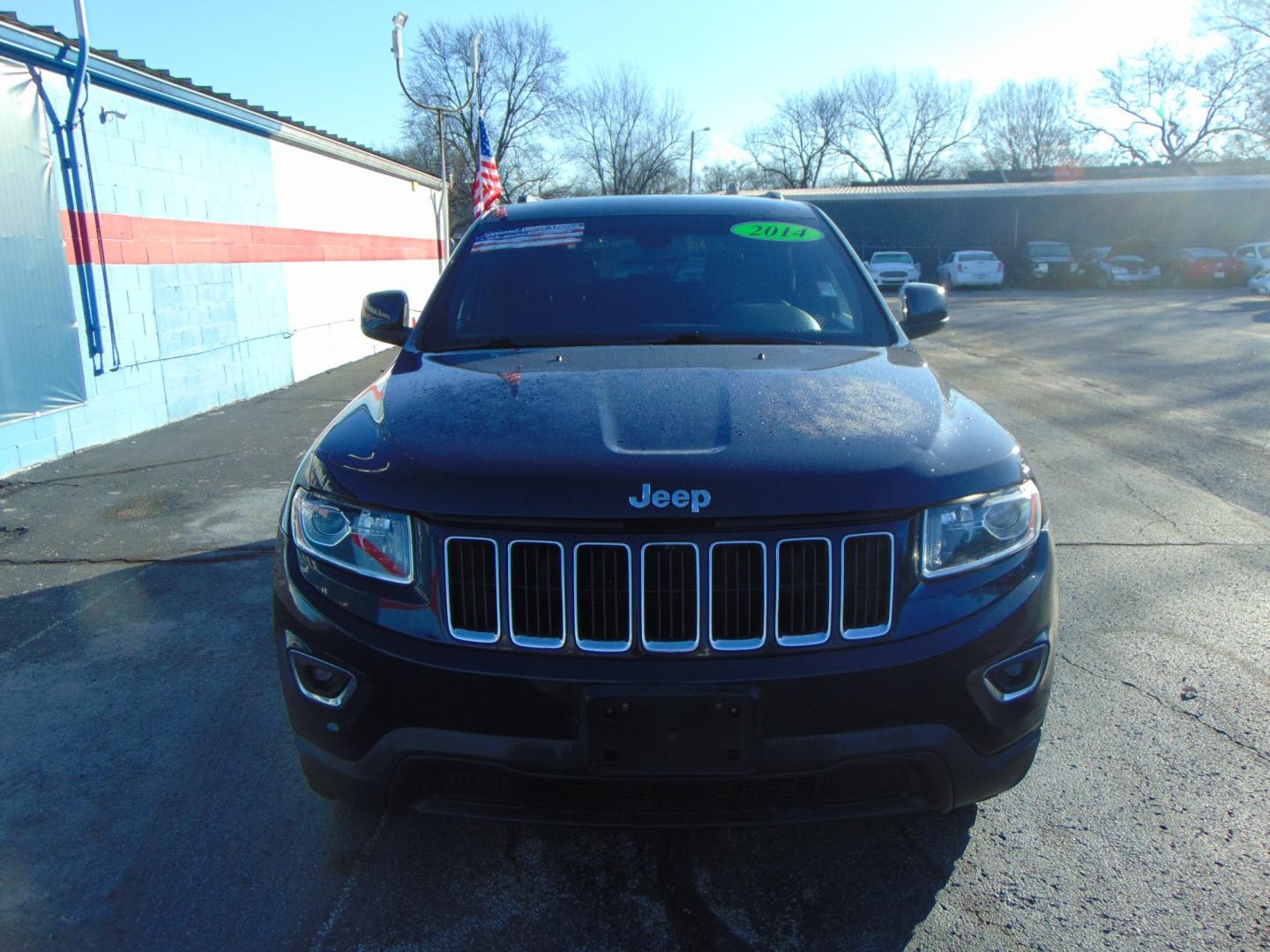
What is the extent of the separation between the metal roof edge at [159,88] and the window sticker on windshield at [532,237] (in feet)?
18.4

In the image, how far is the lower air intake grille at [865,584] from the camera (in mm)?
2164

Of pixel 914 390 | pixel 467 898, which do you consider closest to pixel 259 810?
pixel 467 898

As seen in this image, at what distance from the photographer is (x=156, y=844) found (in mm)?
2742

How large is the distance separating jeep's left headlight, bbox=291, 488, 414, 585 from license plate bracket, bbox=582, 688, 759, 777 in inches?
21.2

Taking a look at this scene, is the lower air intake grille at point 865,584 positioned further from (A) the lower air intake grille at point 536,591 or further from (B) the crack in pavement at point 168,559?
(B) the crack in pavement at point 168,559

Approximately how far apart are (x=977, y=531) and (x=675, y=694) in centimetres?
81

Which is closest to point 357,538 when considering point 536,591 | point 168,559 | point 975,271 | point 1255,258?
point 536,591

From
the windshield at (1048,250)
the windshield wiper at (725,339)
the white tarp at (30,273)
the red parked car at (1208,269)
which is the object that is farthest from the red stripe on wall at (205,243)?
the red parked car at (1208,269)

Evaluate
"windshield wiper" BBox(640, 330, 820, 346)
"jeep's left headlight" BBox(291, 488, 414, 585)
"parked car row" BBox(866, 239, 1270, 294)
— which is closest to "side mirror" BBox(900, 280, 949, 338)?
"windshield wiper" BBox(640, 330, 820, 346)

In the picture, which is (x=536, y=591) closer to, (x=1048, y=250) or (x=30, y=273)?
(x=30, y=273)

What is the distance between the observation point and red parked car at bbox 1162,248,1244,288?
102ft

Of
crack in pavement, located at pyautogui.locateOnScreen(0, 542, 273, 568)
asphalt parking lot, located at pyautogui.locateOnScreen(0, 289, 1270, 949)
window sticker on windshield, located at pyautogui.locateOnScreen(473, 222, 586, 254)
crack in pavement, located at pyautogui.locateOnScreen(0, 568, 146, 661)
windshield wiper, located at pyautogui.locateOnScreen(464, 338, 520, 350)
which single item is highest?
window sticker on windshield, located at pyautogui.locateOnScreen(473, 222, 586, 254)

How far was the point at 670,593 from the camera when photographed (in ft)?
7.05

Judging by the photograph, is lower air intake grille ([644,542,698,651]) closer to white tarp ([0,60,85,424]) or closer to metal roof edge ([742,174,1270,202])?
white tarp ([0,60,85,424])
